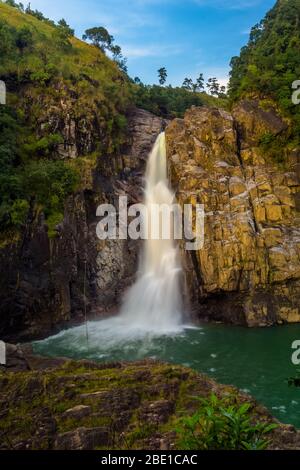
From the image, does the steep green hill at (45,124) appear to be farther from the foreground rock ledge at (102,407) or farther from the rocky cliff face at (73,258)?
the foreground rock ledge at (102,407)

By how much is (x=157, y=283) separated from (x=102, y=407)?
1795 cm

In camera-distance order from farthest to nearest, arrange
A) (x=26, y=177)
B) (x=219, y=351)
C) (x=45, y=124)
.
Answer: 1. (x=45, y=124)
2. (x=26, y=177)
3. (x=219, y=351)

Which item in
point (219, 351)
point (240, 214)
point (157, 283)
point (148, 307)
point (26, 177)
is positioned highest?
point (26, 177)

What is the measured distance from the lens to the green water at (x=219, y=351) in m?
14.6

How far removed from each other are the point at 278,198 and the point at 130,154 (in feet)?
40.6

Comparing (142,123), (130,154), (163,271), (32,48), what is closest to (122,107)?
(142,123)

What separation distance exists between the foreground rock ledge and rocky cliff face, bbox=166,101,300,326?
1490cm

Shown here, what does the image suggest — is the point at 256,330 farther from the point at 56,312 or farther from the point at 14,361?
the point at 14,361

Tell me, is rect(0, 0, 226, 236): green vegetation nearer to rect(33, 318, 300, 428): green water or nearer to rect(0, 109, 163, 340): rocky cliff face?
rect(0, 109, 163, 340): rocky cliff face

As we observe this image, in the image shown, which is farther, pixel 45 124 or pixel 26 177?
pixel 45 124

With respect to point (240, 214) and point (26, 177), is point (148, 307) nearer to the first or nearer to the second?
point (240, 214)

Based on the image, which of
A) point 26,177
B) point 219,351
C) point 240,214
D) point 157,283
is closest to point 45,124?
point 26,177

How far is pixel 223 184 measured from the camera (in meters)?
25.6

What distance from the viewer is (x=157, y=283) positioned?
25641 millimetres
